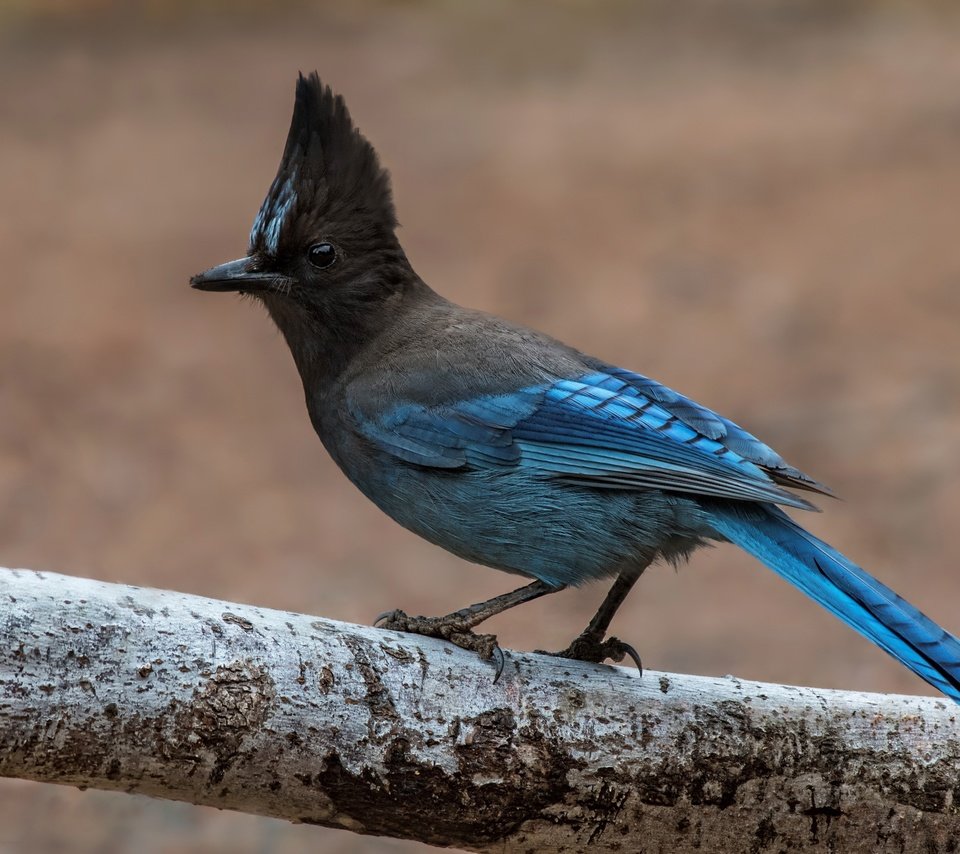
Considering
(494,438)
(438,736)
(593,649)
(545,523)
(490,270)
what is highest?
(490,270)

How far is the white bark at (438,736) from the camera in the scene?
269 centimetres

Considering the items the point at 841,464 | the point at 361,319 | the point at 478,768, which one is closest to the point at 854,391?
the point at 841,464

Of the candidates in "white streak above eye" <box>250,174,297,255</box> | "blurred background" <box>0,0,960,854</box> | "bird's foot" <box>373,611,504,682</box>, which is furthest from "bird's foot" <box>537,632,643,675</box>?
"blurred background" <box>0,0,960,854</box>

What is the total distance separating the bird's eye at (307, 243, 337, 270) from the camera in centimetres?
390

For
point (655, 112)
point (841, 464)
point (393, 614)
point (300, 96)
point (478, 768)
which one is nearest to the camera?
point (478, 768)

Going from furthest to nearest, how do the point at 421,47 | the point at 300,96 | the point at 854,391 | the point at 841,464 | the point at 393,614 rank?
the point at 421,47 < the point at 854,391 < the point at 841,464 < the point at 300,96 < the point at 393,614

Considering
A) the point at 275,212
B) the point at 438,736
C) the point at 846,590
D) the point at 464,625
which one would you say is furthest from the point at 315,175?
the point at 846,590

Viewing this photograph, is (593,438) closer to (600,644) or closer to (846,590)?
(600,644)

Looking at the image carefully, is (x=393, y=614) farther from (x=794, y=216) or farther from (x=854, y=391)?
(x=794, y=216)

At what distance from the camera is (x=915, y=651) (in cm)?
299

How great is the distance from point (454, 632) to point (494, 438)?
58 centimetres

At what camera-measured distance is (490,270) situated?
9750 mm

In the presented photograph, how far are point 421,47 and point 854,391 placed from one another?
5802mm

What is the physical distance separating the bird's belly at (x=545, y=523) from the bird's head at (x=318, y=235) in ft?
2.07
